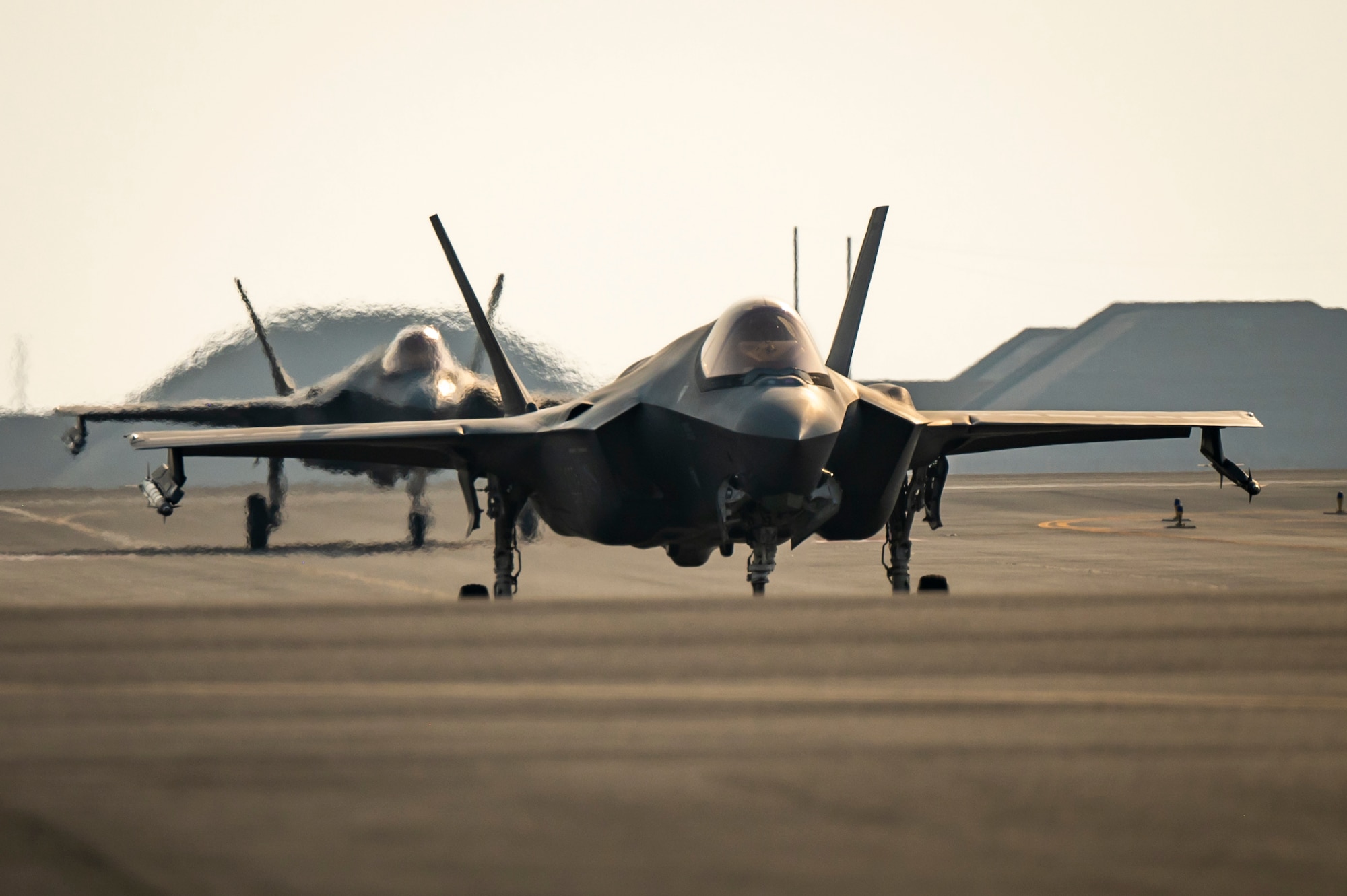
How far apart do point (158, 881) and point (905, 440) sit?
10235 mm

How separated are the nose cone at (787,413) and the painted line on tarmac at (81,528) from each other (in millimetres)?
16997

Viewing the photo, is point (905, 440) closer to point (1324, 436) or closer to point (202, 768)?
point (202, 768)

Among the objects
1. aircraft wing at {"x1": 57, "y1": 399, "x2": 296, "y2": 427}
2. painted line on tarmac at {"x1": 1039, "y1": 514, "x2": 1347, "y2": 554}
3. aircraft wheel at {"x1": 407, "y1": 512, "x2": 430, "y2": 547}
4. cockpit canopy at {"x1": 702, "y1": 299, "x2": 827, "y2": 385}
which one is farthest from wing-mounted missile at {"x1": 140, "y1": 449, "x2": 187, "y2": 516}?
painted line on tarmac at {"x1": 1039, "y1": 514, "x2": 1347, "y2": 554}

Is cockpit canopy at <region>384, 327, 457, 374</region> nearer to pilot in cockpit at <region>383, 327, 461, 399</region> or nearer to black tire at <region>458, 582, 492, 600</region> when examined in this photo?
pilot in cockpit at <region>383, 327, 461, 399</region>

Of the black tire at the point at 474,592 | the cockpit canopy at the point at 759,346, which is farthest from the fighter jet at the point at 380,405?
the cockpit canopy at the point at 759,346

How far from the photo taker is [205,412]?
28141 mm

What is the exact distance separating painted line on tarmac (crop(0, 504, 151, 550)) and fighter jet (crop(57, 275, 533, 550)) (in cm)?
210

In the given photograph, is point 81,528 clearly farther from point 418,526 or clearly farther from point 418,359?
point 418,359

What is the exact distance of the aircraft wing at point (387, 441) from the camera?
48.3 ft

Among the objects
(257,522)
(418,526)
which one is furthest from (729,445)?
(257,522)

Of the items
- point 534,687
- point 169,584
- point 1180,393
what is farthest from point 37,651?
point 1180,393

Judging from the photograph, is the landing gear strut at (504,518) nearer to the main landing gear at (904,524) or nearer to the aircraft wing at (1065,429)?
the main landing gear at (904,524)

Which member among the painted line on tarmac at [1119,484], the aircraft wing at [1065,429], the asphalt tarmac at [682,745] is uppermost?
the aircraft wing at [1065,429]

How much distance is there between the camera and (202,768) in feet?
18.3
